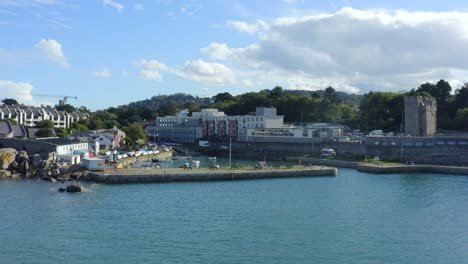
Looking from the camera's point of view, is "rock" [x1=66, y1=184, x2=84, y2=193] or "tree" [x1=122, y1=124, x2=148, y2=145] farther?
"tree" [x1=122, y1=124, x2=148, y2=145]

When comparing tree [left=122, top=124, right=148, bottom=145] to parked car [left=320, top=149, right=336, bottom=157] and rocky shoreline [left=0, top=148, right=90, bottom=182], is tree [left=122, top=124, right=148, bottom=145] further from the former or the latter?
rocky shoreline [left=0, top=148, right=90, bottom=182]

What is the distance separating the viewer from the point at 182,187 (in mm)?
26812

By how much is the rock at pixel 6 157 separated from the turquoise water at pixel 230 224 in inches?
128

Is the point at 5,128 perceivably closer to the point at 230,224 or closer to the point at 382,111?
the point at 230,224

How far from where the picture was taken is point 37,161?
3059cm

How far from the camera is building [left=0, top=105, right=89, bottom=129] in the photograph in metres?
55.3

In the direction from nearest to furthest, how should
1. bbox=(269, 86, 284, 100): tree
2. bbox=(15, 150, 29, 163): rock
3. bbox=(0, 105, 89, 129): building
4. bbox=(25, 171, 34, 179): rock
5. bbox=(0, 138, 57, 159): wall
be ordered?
bbox=(25, 171, 34, 179): rock → bbox=(15, 150, 29, 163): rock → bbox=(0, 138, 57, 159): wall → bbox=(0, 105, 89, 129): building → bbox=(269, 86, 284, 100): tree

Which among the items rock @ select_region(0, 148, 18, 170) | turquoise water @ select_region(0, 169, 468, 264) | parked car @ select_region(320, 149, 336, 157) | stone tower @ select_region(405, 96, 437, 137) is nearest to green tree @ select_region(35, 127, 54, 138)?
rock @ select_region(0, 148, 18, 170)

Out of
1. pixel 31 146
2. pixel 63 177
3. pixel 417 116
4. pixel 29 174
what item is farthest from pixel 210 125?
pixel 63 177

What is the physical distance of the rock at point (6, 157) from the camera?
29.6 metres

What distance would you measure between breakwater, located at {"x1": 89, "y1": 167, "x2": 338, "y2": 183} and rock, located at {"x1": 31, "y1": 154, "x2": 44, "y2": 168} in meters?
4.34

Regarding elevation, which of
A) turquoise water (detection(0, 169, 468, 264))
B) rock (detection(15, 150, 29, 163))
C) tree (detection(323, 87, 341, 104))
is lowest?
turquoise water (detection(0, 169, 468, 264))

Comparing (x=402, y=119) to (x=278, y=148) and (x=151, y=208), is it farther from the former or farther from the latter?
(x=151, y=208)

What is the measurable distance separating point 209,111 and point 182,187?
4112cm
